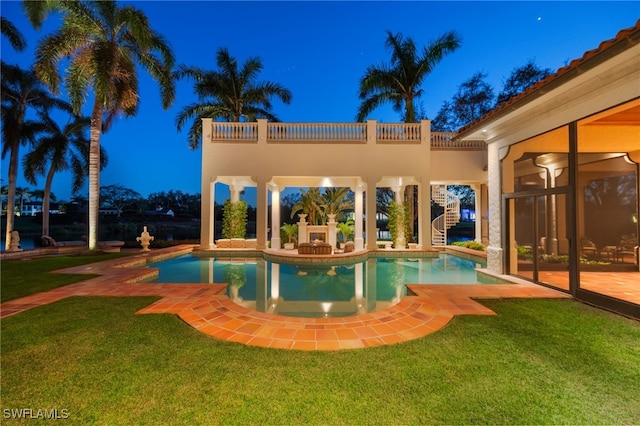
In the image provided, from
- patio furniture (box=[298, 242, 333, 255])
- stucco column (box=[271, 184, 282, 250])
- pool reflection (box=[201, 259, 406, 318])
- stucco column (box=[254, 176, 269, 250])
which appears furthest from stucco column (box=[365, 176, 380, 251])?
stucco column (box=[254, 176, 269, 250])

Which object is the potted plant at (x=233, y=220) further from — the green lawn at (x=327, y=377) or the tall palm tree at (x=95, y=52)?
the green lawn at (x=327, y=377)

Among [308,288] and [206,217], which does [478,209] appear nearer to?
[308,288]

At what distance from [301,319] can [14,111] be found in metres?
17.8

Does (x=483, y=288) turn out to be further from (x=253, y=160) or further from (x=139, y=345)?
(x=253, y=160)

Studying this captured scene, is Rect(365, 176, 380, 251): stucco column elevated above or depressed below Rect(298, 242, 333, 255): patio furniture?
above

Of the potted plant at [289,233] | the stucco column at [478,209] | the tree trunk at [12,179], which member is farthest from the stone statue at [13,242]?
the stucco column at [478,209]

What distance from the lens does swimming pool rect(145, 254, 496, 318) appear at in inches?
215

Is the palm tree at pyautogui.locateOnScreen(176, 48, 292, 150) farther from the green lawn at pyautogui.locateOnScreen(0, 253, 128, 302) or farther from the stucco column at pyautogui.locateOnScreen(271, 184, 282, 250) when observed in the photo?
Answer: the green lawn at pyautogui.locateOnScreen(0, 253, 128, 302)

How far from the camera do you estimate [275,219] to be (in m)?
14.7

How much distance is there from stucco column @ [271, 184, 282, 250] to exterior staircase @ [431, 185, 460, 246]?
924 cm

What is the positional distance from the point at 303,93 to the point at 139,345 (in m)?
80.8

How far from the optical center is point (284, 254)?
11562 millimetres

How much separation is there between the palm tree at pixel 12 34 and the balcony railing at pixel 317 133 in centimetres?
866

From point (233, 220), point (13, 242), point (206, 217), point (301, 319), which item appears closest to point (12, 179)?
point (13, 242)
